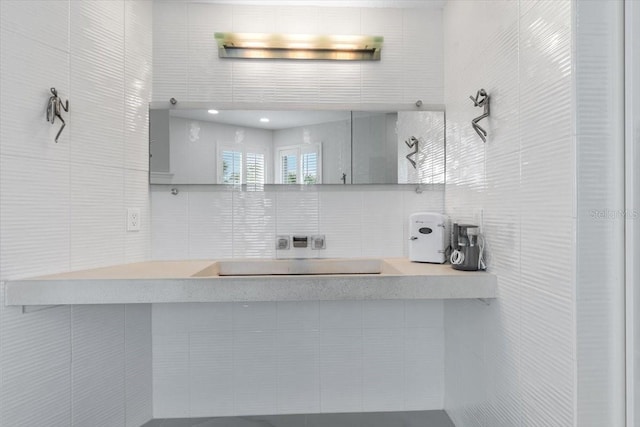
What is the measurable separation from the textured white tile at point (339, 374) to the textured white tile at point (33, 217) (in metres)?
1.30

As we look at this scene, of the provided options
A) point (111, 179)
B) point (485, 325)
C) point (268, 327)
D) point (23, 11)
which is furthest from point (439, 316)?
point (23, 11)

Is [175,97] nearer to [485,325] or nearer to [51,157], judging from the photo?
[51,157]

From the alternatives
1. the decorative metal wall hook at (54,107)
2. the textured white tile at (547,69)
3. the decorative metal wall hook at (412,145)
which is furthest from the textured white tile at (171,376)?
the textured white tile at (547,69)

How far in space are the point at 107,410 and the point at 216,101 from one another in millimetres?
1576

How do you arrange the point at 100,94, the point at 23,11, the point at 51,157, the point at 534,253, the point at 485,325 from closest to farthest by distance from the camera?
the point at 534,253 < the point at 23,11 < the point at 51,157 < the point at 485,325 < the point at 100,94

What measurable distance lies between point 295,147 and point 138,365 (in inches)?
53.8

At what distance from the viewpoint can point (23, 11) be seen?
53.3 inches

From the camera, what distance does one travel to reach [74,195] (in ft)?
5.18

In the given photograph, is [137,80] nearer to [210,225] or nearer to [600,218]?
[210,225]

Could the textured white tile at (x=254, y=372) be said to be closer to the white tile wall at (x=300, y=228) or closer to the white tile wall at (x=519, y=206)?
the white tile wall at (x=300, y=228)

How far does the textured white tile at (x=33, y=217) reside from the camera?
1.32 meters

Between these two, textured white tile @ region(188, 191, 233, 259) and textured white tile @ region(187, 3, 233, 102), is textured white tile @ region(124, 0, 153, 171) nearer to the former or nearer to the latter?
textured white tile @ region(187, 3, 233, 102)

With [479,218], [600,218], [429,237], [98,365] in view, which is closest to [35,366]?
[98,365]

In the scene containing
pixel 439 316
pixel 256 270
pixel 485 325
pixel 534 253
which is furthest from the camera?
pixel 439 316
